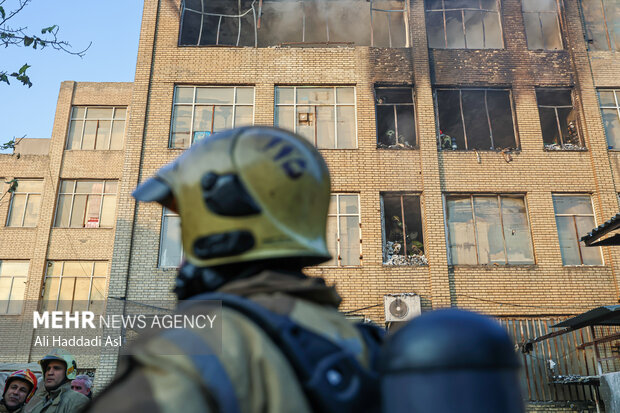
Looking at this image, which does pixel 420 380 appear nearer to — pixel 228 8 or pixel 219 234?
pixel 219 234

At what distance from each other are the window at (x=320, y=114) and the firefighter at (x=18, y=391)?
964 cm

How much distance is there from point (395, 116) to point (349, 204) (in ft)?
10.4

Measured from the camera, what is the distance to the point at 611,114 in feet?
46.3

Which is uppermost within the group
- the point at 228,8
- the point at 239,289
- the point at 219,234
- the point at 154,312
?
the point at 228,8

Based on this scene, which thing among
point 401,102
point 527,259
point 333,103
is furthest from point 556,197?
point 333,103

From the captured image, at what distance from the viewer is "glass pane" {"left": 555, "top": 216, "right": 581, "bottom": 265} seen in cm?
1273

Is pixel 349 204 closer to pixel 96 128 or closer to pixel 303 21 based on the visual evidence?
pixel 303 21

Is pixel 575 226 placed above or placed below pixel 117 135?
below

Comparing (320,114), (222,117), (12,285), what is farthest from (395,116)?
(12,285)

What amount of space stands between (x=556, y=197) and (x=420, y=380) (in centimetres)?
1403

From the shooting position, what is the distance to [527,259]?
41.6 ft

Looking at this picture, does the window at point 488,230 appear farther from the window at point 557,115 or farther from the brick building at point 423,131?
the window at point 557,115

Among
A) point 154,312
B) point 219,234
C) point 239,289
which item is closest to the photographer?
point 239,289

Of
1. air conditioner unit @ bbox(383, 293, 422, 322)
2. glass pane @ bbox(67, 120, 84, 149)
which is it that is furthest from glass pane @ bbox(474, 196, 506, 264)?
glass pane @ bbox(67, 120, 84, 149)
